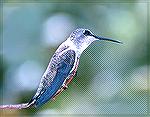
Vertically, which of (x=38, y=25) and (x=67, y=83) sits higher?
(x=67, y=83)

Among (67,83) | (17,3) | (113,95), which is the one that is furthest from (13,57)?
(67,83)

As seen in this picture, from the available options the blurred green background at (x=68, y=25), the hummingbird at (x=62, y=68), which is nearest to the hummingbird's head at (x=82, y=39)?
the hummingbird at (x=62, y=68)

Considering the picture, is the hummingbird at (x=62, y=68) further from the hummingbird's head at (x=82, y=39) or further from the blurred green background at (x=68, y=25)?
the blurred green background at (x=68, y=25)

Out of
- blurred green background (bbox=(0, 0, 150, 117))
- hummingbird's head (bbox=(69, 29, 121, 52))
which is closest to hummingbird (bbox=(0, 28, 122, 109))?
hummingbird's head (bbox=(69, 29, 121, 52))

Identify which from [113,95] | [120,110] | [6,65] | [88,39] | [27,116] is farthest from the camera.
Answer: [6,65]

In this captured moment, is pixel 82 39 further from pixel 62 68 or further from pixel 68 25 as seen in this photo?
pixel 68 25

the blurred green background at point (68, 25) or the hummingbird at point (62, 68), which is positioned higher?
the hummingbird at point (62, 68)

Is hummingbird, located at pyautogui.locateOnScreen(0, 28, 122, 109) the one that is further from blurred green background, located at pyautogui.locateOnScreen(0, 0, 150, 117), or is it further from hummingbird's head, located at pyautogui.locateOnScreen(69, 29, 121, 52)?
blurred green background, located at pyautogui.locateOnScreen(0, 0, 150, 117)

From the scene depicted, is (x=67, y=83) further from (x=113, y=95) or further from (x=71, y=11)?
(x=71, y=11)

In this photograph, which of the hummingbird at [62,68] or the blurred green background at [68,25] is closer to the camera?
the hummingbird at [62,68]
